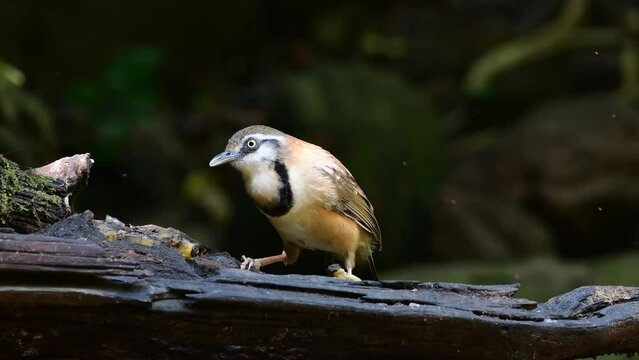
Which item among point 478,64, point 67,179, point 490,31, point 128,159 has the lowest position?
point 67,179

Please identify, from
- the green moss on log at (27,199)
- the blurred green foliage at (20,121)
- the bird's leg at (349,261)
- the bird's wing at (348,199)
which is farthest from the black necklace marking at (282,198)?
the blurred green foliage at (20,121)

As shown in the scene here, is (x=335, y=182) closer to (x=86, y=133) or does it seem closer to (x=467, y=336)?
(x=467, y=336)

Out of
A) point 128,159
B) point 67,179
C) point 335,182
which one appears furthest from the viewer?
point 128,159

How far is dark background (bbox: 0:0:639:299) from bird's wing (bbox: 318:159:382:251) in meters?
2.84

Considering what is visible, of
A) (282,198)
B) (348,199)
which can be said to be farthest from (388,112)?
(282,198)

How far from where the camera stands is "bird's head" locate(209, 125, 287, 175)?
4312mm

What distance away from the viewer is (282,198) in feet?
14.0

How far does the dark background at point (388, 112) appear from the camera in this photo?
8.58 metres

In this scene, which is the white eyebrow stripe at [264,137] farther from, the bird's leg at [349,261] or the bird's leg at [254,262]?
the bird's leg at [349,261]

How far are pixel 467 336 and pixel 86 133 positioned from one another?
6784 mm

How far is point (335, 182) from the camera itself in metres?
4.58

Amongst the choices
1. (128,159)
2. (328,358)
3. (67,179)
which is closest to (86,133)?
(128,159)

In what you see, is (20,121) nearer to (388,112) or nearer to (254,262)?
(388,112)

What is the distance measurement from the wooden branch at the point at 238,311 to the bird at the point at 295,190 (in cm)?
99
